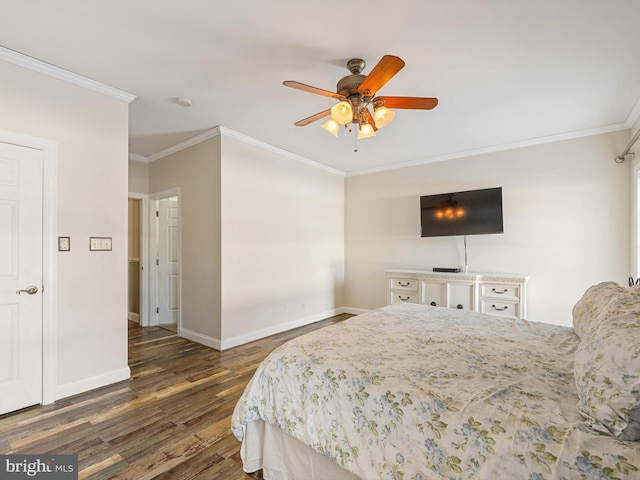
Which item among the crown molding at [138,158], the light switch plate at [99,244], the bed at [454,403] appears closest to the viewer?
the bed at [454,403]

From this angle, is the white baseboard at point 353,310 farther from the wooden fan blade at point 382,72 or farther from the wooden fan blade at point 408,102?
the wooden fan blade at point 382,72

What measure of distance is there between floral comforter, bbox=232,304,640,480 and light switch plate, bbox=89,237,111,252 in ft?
6.54

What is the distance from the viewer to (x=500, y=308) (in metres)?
3.71

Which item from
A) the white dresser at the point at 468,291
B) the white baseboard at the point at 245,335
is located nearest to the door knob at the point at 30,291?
the white baseboard at the point at 245,335

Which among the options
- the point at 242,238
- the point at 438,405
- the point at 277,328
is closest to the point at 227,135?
the point at 242,238

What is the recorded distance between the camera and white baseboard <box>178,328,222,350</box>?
3635 millimetres

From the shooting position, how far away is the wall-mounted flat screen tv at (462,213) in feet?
13.1

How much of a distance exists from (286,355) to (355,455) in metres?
0.55

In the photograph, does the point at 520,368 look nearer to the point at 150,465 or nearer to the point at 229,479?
the point at 229,479

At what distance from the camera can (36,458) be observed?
1.71m

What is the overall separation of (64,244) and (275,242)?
2.31 m

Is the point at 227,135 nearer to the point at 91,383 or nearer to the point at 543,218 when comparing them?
the point at 91,383

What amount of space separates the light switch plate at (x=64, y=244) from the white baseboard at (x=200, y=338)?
5.87 ft

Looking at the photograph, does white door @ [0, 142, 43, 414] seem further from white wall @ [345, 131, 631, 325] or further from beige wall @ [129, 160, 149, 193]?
white wall @ [345, 131, 631, 325]
